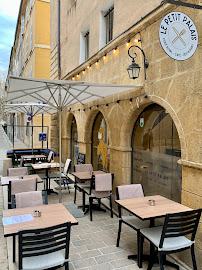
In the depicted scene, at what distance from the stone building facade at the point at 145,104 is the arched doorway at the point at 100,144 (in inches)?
1.6

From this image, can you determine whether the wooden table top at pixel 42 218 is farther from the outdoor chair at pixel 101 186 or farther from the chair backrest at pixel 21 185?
the outdoor chair at pixel 101 186

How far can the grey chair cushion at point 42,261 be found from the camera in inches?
118

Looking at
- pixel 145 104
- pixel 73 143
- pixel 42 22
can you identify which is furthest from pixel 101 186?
pixel 42 22

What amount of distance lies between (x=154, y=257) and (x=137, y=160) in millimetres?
2779

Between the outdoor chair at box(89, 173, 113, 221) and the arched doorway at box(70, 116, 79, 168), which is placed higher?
the arched doorway at box(70, 116, 79, 168)

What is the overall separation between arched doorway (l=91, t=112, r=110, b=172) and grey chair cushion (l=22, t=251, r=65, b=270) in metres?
4.92

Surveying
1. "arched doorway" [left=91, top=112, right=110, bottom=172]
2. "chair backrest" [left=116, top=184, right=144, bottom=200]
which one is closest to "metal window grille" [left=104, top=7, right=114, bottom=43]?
"arched doorway" [left=91, top=112, right=110, bottom=172]

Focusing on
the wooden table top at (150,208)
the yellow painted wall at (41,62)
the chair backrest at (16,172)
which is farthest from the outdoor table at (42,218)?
the yellow painted wall at (41,62)

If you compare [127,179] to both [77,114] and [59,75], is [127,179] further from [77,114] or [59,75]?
[59,75]

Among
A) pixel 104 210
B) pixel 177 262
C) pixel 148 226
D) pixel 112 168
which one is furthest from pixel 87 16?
pixel 177 262

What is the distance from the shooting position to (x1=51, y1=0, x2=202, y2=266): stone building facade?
13.4ft

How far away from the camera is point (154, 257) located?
3.83 meters

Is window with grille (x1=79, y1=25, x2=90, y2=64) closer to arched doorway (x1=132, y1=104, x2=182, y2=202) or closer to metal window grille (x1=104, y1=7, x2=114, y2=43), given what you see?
metal window grille (x1=104, y1=7, x2=114, y2=43)

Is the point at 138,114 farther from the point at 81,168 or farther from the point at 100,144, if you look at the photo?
the point at 100,144
